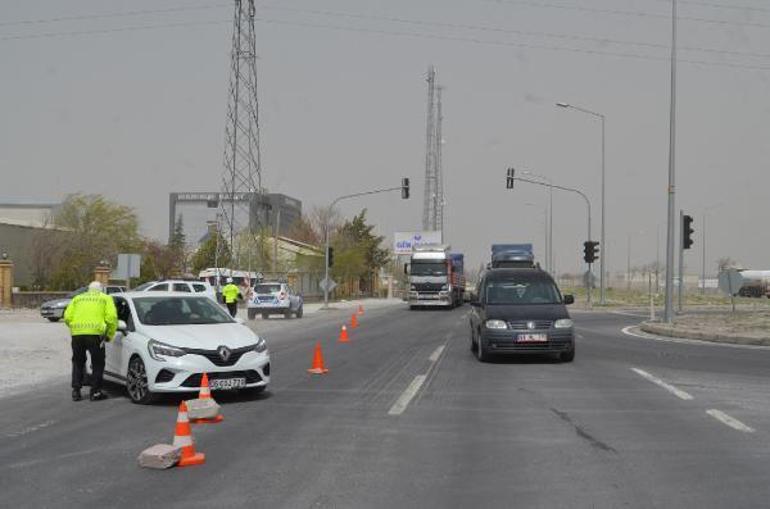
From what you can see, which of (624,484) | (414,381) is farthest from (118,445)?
(414,381)

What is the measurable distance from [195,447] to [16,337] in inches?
761

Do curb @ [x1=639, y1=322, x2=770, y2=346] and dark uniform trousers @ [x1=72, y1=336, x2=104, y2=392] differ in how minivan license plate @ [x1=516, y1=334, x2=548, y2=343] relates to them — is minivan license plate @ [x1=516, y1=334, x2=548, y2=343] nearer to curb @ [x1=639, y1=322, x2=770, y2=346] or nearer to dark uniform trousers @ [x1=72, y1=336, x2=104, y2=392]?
dark uniform trousers @ [x1=72, y1=336, x2=104, y2=392]

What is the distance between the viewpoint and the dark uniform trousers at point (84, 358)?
1189 cm

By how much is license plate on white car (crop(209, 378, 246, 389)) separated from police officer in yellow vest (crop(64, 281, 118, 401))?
67.6 inches

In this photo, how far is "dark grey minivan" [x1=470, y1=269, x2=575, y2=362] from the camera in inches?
651

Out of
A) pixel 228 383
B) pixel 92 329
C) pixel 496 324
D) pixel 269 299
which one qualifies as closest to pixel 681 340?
pixel 496 324

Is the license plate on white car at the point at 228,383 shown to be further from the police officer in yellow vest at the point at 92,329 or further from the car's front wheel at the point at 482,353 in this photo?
the car's front wheel at the point at 482,353

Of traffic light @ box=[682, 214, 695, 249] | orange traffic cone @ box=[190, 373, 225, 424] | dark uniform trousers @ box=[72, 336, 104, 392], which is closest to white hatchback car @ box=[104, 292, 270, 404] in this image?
dark uniform trousers @ box=[72, 336, 104, 392]

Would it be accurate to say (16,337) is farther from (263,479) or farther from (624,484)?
(624,484)

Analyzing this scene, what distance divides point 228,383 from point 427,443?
11.8 feet

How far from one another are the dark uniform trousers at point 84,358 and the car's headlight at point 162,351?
942 mm

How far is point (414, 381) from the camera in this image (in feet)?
46.6

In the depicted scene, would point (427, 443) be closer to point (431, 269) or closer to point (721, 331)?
point (721, 331)

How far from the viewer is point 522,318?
16.6 metres
